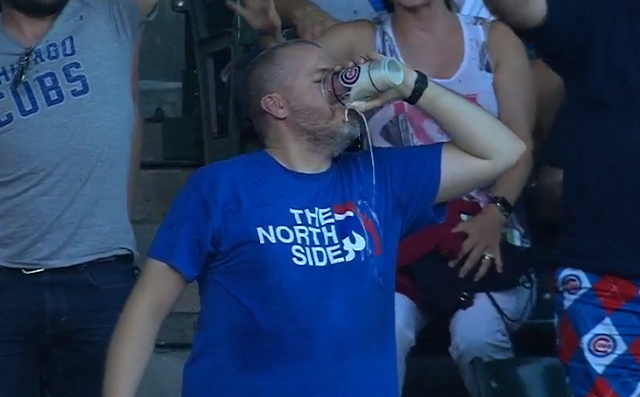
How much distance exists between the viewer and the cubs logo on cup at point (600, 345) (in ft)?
8.30

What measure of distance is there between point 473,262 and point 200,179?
890 millimetres

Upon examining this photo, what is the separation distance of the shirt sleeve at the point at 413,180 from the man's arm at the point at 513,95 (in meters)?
0.62

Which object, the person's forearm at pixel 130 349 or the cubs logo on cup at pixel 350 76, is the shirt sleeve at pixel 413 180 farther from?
the person's forearm at pixel 130 349

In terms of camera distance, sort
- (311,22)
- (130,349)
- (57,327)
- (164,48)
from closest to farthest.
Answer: (130,349) < (57,327) < (311,22) < (164,48)

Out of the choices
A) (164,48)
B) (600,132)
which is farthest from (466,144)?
(164,48)

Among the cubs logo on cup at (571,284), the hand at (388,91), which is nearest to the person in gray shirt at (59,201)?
the hand at (388,91)

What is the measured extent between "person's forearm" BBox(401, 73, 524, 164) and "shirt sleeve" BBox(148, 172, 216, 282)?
1.57ft

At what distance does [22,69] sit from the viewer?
2953 millimetres

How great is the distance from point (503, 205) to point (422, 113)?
319 mm

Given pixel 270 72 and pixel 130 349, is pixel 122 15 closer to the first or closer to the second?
pixel 270 72

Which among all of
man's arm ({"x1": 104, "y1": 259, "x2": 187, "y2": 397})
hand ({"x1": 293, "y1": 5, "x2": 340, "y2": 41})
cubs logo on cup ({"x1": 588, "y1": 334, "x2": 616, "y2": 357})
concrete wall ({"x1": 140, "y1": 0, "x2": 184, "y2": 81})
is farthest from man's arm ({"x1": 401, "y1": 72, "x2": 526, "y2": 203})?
concrete wall ({"x1": 140, "y1": 0, "x2": 184, "y2": 81})

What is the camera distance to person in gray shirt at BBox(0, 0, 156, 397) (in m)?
2.85

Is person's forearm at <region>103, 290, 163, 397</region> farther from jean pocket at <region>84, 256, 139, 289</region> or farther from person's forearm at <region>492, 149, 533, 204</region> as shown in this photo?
person's forearm at <region>492, 149, 533, 204</region>

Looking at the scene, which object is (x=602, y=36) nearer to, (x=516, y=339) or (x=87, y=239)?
(x=516, y=339)
